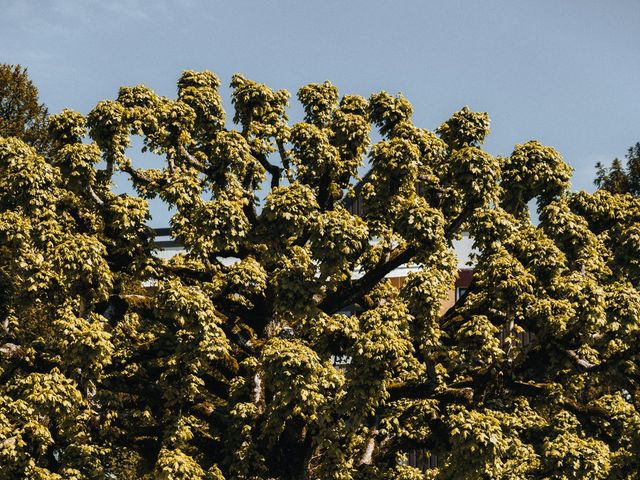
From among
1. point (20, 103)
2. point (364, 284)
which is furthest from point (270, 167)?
point (20, 103)

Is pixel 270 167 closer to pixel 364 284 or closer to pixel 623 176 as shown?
pixel 364 284

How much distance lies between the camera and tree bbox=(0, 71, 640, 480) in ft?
69.3

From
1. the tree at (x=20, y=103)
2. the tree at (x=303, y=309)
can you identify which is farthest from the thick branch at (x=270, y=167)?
the tree at (x=20, y=103)

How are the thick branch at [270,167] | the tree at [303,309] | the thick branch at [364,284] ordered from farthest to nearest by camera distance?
the thick branch at [270,167], the thick branch at [364,284], the tree at [303,309]

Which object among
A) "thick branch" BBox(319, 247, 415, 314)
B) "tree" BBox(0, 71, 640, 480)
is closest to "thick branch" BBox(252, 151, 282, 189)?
"tree" BBox(0, 71, 640, 480)

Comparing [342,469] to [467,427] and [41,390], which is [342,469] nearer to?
[467,427]

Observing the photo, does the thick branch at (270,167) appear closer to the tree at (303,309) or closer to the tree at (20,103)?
the tree at (303,309)

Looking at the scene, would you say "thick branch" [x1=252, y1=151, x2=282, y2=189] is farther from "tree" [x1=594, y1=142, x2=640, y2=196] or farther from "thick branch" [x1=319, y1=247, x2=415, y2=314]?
"tree" [x1=594, y1=142, x2=640, y2=196]

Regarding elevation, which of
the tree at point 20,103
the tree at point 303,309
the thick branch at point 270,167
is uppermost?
the tree at point 20,103

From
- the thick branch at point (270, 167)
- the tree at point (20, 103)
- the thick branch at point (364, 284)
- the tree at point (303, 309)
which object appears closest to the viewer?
the tree at point (303, 309)

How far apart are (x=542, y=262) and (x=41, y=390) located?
11765mm

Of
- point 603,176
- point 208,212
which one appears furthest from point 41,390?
point 603,176

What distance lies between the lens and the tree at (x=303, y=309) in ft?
69.3

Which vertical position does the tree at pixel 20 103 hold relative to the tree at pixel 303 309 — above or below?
above
